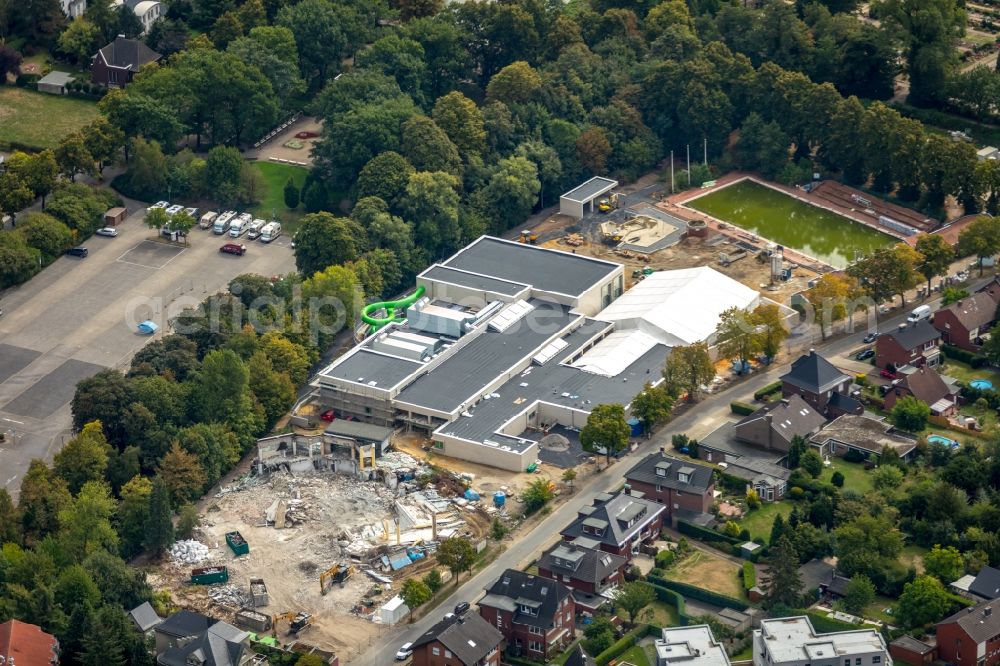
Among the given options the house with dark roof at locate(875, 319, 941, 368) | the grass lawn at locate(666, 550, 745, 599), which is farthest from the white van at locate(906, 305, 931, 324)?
the grass lawn at locate(666, 550, 745, 599)

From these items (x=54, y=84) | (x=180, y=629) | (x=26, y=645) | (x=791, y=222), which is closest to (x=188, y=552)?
(x=180, y=629)

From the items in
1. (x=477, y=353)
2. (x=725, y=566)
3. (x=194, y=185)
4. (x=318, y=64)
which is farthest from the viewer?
(x=318, y=64)

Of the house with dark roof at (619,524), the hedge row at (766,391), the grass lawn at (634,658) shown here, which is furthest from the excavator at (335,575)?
the hedge row at (766,391)

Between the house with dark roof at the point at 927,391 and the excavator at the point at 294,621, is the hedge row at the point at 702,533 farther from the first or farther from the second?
the excavator at the point at 294,621

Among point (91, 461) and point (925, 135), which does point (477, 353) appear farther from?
point (925, 135)

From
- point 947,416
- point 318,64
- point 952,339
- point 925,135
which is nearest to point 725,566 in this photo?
point 947,416

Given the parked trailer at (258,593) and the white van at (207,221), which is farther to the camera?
the white van at (207,221)
